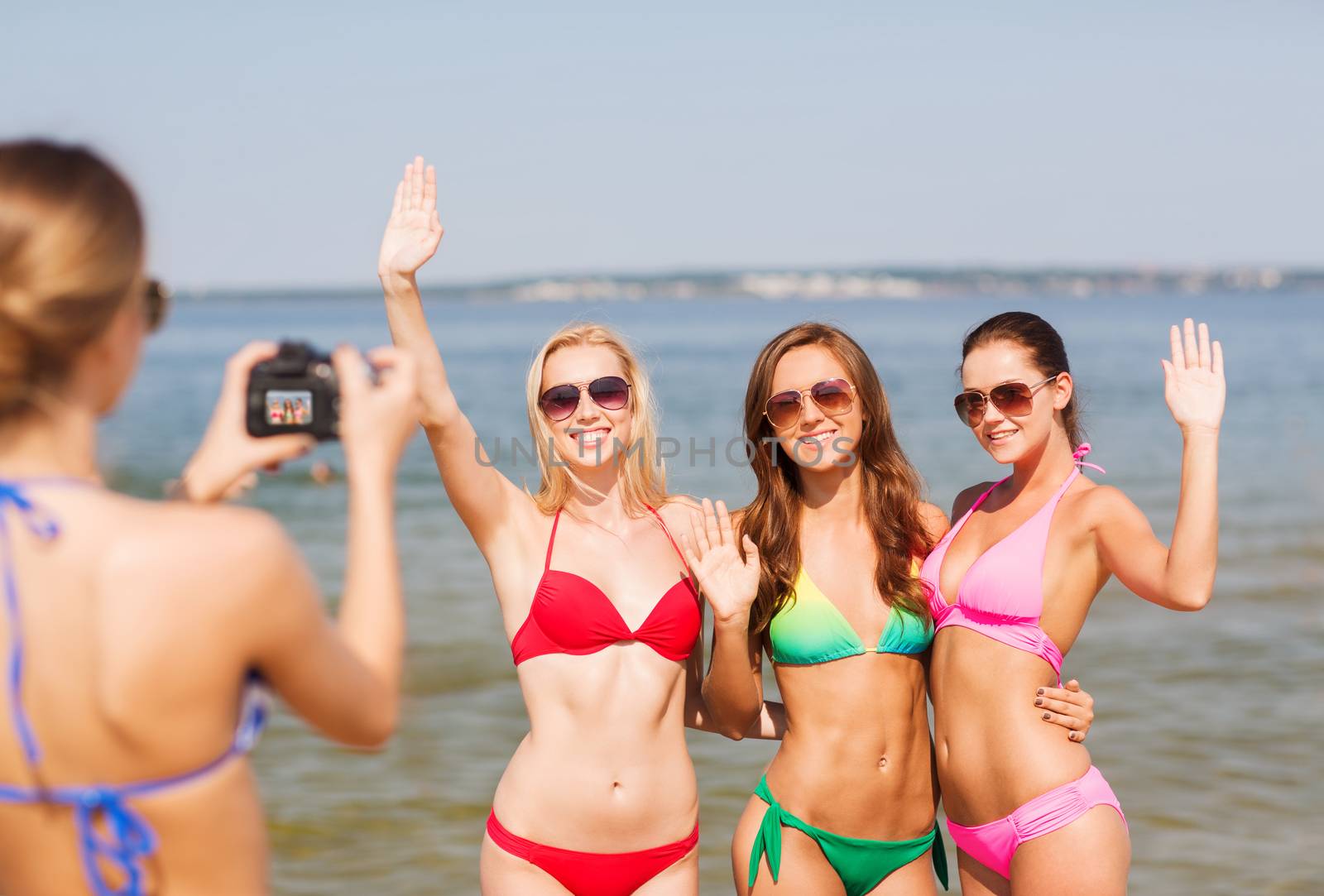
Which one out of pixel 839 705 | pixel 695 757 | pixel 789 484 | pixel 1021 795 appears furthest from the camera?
pixel 695 757


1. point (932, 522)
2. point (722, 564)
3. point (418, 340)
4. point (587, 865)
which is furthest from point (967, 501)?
point (418, 340)

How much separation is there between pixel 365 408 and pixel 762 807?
2.53m

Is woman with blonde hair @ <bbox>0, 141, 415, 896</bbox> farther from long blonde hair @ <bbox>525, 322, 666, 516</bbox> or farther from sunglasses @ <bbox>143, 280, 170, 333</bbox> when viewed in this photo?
long blonde hair @ <bbox>525, 322, 666, 516</bbox>

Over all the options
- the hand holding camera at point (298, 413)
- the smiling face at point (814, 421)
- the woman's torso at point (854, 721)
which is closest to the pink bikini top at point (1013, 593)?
the woman's torso at point (854, 721)

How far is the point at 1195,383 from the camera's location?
382 cm

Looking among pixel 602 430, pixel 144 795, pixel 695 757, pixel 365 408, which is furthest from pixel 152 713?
pixel 695 757

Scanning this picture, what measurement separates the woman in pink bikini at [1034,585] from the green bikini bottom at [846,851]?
0.22 m

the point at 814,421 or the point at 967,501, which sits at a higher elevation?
the point at 814,421

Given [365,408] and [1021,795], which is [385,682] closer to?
[365,408]

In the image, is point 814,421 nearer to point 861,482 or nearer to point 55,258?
point 861,482

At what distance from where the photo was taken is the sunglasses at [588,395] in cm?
420

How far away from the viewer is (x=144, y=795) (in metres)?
1.97

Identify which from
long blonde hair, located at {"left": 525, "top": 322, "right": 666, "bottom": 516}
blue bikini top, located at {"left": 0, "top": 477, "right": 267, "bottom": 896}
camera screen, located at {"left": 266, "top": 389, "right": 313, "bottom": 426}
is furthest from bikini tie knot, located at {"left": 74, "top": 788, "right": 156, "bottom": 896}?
long blonde hair, located at {"left": 525, "top": 322, "right": 666, "bottom": 516}

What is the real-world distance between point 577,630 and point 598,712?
11.2 inches
